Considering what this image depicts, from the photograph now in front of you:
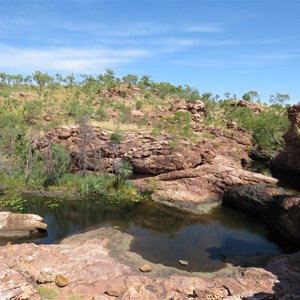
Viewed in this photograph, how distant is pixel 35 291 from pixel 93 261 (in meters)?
3.86

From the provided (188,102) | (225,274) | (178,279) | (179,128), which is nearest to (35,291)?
(178,279)

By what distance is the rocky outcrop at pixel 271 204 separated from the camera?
860 inches

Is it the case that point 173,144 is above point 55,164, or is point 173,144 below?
above

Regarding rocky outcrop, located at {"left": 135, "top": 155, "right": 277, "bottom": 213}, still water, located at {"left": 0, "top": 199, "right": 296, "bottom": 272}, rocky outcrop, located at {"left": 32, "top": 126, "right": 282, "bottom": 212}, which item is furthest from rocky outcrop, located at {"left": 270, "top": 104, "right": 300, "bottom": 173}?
still water, located at {"left": 0, "top": 199, "right": 296, "bottom": 272}

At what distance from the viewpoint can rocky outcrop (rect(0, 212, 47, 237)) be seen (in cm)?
2239

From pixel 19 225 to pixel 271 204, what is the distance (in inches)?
802

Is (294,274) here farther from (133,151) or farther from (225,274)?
(133,151)

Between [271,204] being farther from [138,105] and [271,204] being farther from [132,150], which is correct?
[138,105]

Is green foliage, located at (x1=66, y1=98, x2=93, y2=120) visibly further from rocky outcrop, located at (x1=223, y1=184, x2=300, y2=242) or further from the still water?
rocky outcrop, located at (x1=223, y1=184, x2=300, y2=242)

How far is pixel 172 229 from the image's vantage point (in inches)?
957

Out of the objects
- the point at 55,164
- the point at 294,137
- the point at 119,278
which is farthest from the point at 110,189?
the point at 294,137

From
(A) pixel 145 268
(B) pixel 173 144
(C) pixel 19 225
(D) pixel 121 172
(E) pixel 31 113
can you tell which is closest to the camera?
(A) pixel 145 268

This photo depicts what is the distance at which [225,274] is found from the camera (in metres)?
16.9

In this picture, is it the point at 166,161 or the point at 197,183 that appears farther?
the point at 166,161
